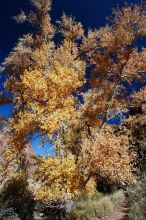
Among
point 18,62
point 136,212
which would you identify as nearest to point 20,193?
point 18,62

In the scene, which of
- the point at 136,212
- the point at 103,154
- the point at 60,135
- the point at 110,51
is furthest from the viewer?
the point at 110,51

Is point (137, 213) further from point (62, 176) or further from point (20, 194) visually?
point (20, 194)

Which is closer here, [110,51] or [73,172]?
[73,172]

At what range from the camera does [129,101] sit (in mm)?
21250

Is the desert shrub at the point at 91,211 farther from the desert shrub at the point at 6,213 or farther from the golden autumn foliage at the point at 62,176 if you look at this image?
the desert shrub at the point at 6,213

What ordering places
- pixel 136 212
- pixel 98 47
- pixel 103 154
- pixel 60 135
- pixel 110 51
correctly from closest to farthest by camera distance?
pixel 136 212
pixel 103 154
pixel 60 135
pixel 110 51
pixel 98 47

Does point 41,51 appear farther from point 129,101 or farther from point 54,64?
point 129,101

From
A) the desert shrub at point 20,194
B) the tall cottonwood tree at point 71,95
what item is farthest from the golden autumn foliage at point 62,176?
the desert shrub at point 20,194

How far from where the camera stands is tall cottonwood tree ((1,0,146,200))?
51.9ft

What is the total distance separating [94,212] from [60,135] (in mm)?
4736

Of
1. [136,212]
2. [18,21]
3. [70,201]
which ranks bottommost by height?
[136,212]

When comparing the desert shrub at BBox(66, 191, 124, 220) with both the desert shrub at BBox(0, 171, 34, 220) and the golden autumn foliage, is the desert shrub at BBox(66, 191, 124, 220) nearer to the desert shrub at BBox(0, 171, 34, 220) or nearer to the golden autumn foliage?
the golden autumn foliage

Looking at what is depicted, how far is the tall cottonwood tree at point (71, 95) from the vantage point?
1580 centimetres

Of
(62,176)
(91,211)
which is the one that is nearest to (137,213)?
(62,176)
